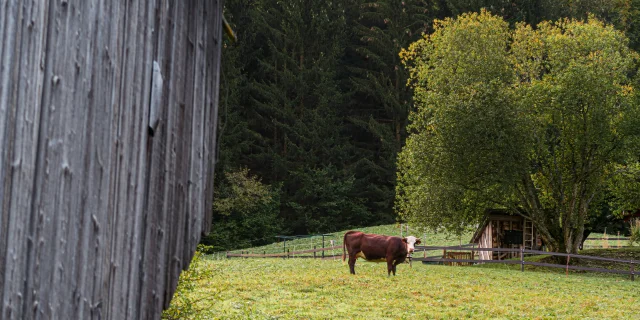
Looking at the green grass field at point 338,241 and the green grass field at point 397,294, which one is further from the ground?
the green grass field at point 338,241

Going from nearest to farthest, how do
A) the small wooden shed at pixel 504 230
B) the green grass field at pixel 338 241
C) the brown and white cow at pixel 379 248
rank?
the brown and white cow at pixel 379 248
the small wooden shed at pixel 504 230
the green grass field at pixel 338 241

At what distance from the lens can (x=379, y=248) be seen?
2475cm

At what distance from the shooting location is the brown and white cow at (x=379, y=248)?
24250 millimetres

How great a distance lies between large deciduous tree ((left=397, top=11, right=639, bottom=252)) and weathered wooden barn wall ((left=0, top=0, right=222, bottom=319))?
25041mm

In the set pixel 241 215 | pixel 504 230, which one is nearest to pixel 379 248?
pixel 504 230

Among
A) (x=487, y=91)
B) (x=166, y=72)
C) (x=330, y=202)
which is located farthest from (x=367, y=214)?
(x=166, y=72)

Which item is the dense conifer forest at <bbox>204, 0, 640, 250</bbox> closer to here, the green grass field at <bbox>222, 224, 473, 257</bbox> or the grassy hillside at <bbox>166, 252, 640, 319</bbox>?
the green grass field at <bbox>222, 224, 473, 257</bbox>

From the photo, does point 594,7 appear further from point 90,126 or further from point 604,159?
point 90,126

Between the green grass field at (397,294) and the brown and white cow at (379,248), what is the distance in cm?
56

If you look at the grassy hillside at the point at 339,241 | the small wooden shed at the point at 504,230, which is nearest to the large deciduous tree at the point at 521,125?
Answer: the small wooden shed at the point at 504,230

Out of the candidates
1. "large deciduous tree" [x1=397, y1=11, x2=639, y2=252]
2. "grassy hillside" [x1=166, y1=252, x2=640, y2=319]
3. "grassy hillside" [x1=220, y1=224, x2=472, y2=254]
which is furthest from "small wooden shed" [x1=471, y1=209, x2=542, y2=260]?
"grassy hillside" [x1=166, y1=252, x2=640, y2=319]

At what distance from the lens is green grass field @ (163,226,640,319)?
15469 mm

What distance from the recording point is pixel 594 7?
56.9 m

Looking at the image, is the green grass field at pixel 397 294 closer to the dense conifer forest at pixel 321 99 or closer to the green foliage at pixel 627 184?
the green foliage at pixel 627 184
